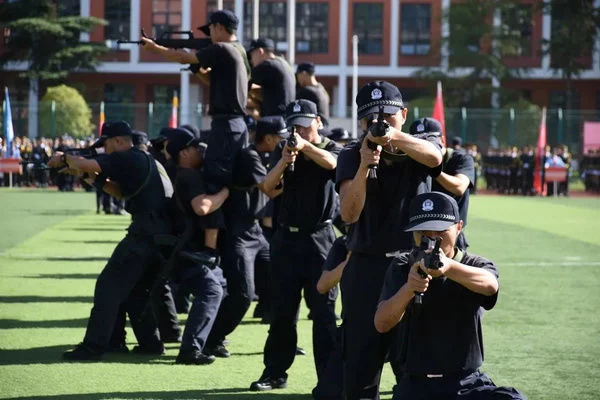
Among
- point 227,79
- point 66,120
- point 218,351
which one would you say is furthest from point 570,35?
point 218,351

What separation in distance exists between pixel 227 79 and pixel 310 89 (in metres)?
3.34

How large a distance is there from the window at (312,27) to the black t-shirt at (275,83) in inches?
2494

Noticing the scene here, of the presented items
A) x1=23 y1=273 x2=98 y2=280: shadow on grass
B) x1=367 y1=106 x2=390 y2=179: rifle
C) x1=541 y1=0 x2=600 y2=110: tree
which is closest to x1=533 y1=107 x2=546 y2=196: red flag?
x1=541 y1=0 x2=600 y2=110: tree

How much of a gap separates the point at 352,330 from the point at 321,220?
89.9 inches

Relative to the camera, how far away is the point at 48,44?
2724 inches

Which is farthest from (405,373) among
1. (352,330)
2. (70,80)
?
(70,80)

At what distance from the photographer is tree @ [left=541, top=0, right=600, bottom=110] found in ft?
222

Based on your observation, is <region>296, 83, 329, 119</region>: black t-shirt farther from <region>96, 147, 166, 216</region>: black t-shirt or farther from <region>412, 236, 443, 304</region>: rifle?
<region>412, 236, 443, 304</region>: rifle

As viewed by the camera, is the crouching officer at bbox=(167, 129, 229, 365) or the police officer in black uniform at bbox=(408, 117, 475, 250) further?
the crouching officer at bbox=(167, 129, 229, 365)

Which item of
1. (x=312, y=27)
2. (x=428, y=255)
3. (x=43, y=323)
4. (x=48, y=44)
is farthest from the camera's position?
(x=312, y=27)

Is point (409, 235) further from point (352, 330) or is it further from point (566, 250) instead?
point (566, 250)

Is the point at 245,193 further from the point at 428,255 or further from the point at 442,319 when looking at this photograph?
the point at 428,255

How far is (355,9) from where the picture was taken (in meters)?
76.0

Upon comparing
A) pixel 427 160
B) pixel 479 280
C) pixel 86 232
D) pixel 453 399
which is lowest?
pixel 86 232
